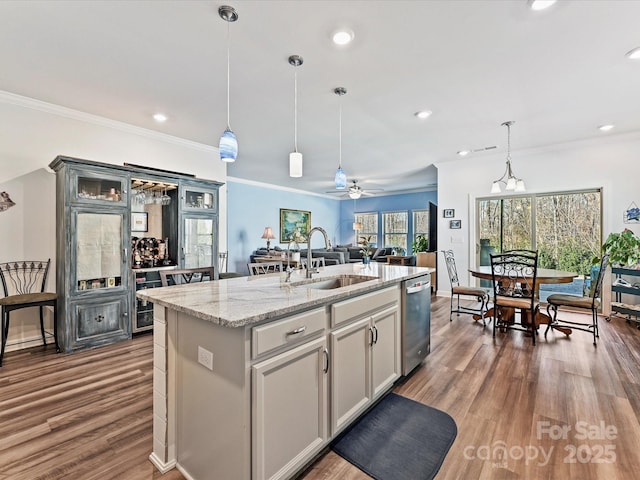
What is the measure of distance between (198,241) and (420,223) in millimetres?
6977

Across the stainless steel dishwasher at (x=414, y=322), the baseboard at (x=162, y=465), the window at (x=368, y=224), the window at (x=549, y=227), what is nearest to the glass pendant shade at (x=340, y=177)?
the stainless steel dishwasher at (x=414, y=322)

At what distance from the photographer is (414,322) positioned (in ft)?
8.76

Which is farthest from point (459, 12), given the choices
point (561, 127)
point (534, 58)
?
point (561, 127)

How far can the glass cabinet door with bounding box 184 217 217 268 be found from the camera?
13.8ft

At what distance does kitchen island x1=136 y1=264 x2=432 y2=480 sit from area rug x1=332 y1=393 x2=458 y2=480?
0.45 ft

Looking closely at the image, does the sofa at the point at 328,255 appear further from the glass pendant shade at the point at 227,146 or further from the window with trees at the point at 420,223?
the glass pendant shade at the point at 227,146

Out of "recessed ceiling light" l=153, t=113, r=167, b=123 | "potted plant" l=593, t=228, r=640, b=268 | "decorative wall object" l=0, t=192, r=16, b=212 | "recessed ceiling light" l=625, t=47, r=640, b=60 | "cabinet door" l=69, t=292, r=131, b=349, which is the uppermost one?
"recessed ceiling light" l=625, t=47, r=640, b=60

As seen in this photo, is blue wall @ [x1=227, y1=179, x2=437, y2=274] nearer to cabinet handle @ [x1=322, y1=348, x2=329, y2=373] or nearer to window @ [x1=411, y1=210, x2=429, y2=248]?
window @ [x1=411, y1=210, x2=429, y2=248]

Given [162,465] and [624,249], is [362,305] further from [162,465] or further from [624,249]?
[624,249]

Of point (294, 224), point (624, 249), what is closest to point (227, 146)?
point (624, 249)

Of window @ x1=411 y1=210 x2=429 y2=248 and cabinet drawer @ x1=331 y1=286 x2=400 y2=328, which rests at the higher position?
window @ x1=411 y1=210 x2=429 y2=248

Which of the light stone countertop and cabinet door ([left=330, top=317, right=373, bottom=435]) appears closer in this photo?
the light stone countertop

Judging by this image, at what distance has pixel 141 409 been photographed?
7.05ft

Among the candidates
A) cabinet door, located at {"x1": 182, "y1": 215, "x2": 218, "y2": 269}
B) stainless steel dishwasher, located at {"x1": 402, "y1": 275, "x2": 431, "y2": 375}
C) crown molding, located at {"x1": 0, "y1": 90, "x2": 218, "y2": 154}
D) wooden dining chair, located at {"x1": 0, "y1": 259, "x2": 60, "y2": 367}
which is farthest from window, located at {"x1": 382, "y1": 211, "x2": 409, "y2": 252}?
wooden dining chair, located at {"x1": 0, "y1": 259, "x2": 60, "y2": 367}
